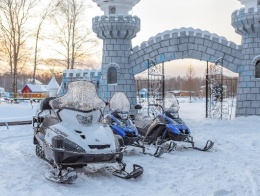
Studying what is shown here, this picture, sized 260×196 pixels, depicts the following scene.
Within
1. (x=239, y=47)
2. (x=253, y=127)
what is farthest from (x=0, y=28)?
(x=253, y=127)

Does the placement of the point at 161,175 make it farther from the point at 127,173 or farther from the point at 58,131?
the point at 58,131

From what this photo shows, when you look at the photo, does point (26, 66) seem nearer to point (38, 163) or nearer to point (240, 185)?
point (38, 163)

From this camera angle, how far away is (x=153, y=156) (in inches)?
310

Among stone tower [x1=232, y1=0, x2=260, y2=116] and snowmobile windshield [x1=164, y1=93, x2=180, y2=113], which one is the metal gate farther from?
snowmobile windshield [x1=164, y1=93, x2=180, y2=113]

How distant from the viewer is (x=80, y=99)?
237 inches

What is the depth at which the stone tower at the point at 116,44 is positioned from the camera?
17.5m

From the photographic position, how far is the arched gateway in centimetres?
1595

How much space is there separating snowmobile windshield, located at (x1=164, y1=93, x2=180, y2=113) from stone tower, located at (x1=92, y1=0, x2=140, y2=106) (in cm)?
857

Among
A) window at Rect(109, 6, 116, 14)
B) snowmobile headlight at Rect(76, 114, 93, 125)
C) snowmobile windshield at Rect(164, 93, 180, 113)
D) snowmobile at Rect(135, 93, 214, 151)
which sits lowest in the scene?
snowmobile at Rect(135, 93, 214, 151)

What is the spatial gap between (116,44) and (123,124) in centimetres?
1034

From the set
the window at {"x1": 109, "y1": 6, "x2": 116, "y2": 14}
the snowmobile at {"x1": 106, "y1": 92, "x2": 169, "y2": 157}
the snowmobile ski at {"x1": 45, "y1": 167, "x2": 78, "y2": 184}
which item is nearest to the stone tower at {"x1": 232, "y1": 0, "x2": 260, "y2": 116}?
the window at {"x1": 109, "y1": 6, "x2": 116, "y2": 14}

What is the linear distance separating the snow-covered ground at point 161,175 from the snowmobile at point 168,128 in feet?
1.15

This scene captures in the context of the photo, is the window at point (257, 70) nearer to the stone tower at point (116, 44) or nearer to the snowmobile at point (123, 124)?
the stone tower at point (116, 44)

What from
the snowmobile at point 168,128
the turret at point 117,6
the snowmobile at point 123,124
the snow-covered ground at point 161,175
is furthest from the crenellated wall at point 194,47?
the snowmobile at point 123,124
